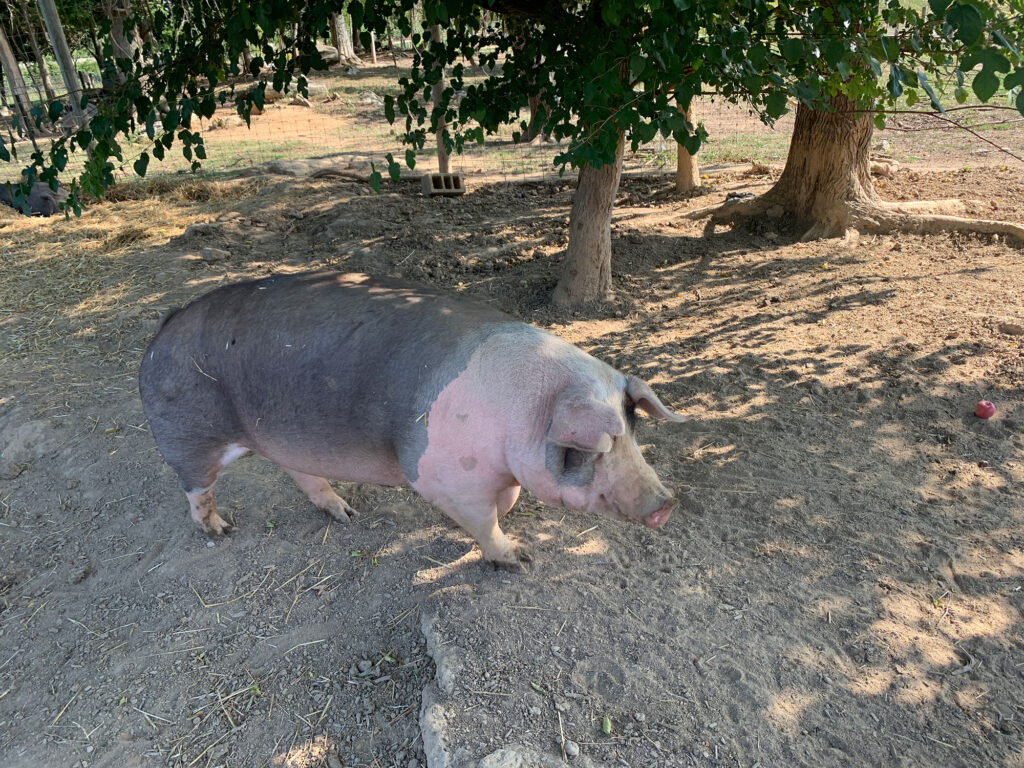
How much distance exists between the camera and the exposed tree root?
279 inches

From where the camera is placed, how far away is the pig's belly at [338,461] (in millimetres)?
3211

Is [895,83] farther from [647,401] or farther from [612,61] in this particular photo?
[647,401]

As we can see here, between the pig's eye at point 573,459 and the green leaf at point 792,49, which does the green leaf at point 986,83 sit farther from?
the pig's eye at point 573,459

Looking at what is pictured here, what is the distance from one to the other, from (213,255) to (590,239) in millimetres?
4279

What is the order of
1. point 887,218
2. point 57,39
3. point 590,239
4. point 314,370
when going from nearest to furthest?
point 314,370 < point 590,239 < point 887,218 < point 57,39

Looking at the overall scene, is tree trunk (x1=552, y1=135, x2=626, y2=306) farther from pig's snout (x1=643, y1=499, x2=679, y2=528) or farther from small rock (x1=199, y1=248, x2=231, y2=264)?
small rock (x1=199, y1=248, x2=231, y2=264)

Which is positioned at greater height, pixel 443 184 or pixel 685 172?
pixel 685 172

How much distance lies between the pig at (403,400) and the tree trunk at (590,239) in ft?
9.54

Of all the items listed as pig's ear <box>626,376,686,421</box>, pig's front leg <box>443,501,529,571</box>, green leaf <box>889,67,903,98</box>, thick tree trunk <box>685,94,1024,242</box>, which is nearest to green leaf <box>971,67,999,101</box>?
green leaf <box>889,67,903,98</box>

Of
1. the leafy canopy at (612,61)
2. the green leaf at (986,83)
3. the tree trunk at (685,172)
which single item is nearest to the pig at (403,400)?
the leafy canopy at (612,61)

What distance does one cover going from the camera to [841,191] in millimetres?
7434

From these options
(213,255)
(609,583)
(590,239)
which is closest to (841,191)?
(590,239)

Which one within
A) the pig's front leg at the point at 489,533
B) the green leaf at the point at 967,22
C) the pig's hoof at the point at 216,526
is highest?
the green leaf at the point at 967,22

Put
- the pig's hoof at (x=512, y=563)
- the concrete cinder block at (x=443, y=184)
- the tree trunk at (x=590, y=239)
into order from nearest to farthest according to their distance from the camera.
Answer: the pig's hoof at (x=512, y=563) → the tree trunk at (x=590, y=239) → the concrete cinder block at (x=443, y=184)
